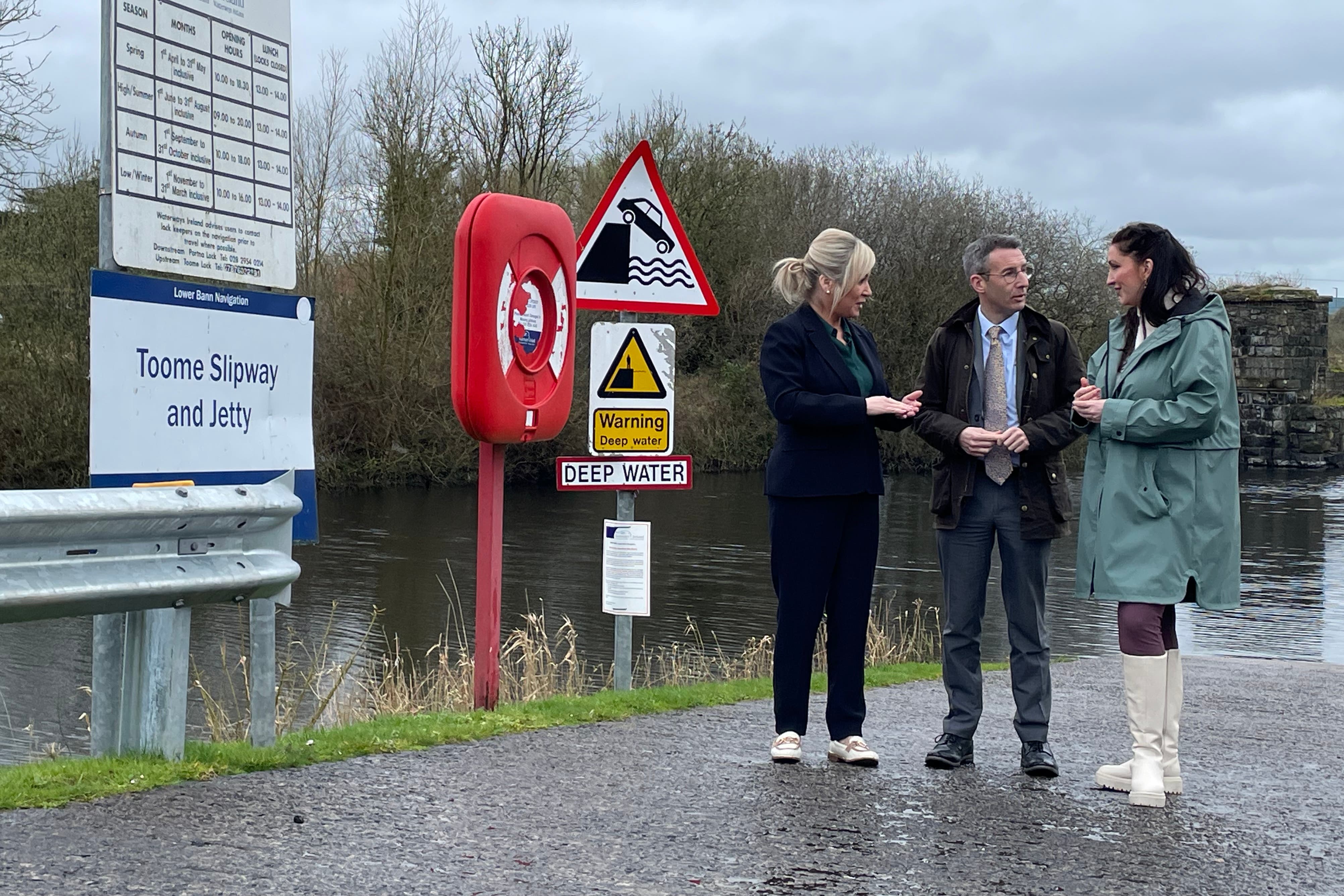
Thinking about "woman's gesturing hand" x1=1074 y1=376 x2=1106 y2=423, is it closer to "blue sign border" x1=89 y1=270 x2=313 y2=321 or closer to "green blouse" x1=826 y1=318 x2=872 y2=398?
"green blouse" x1=826 y1=318 x2=872 y2=398

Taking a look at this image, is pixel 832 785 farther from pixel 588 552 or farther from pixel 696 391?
pixel 696 391

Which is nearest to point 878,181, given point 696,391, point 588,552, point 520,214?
point 696,391

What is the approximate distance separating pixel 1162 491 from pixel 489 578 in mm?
2717

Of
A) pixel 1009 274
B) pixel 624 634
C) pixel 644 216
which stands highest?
pixel 644 216

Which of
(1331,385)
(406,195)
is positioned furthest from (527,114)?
(1331,385)

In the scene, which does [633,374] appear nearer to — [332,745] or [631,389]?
[631,389]

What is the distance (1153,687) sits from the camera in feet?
15.8

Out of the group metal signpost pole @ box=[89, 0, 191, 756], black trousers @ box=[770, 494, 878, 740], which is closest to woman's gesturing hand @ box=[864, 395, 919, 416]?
black trousers @ box=[770, 494, 878, 740]

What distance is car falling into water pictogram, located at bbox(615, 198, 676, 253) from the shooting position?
6898mm

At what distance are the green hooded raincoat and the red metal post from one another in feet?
7.88

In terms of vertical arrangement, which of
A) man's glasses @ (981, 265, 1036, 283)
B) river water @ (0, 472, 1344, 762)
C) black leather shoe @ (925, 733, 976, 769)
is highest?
man's glasses @ (981, 265, 1036, 283)

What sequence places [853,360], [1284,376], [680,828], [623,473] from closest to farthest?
[680,828] < [853,360] < [623,473] < [1284,376]

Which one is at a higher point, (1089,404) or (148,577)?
(1089,404)

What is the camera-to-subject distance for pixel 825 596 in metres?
Result: 5.38
